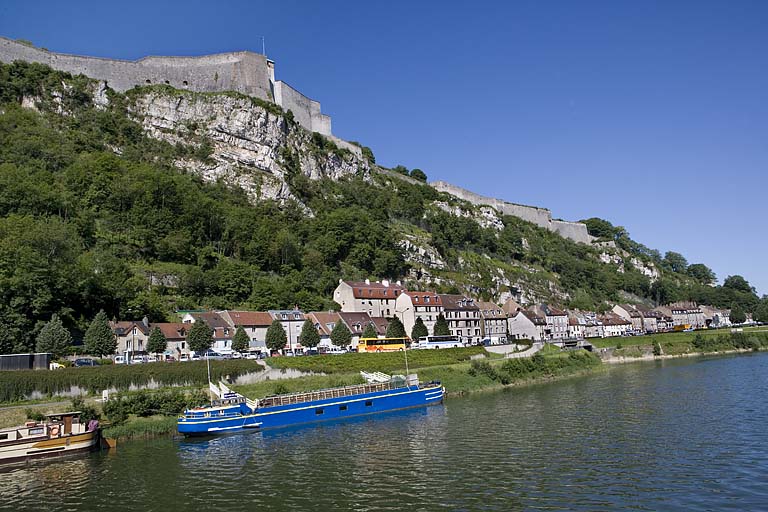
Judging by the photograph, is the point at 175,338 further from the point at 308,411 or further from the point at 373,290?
the point at 373,290

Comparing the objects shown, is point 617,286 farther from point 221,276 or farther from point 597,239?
point 221,276

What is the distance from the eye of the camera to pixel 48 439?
28344mm

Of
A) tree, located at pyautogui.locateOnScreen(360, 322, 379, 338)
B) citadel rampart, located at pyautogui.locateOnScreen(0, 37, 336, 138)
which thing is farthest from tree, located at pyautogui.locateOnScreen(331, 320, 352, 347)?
citadel rampart, located at pyautogui.locateOnScreen(0, 37, 336, 138)

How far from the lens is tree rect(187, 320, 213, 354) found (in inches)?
1961

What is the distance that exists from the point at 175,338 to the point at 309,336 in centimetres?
1182

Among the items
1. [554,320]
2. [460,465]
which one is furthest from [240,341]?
[554,320]

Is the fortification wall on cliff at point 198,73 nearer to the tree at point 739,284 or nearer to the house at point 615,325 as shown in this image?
the house at point 615,325

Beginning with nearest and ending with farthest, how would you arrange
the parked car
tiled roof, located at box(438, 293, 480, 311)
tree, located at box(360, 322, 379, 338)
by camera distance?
the parked car, tree, located at box(360, 322, 379, 338), tiled roof, located at box(438, 293, 480, 311)

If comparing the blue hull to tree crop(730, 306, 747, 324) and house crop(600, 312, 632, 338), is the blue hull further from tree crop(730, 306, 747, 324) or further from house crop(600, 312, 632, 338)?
tree crop(730, 306, 747, 324)

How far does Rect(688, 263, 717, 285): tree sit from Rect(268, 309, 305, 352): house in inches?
5639

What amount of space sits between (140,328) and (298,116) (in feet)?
232

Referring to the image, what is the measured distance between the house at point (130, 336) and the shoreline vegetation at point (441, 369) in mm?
11680

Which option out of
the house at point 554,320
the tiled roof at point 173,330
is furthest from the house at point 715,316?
the tiled roof at point 173,330

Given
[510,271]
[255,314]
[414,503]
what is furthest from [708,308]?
[414,503]
